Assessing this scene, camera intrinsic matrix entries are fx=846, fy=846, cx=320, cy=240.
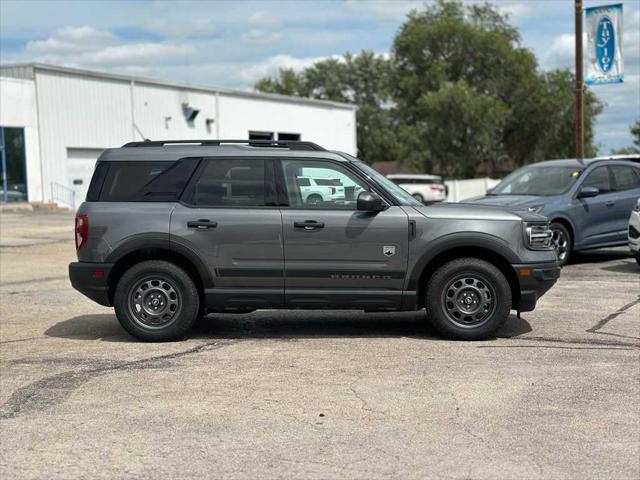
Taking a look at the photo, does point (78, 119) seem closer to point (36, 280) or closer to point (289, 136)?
point (289, 136)

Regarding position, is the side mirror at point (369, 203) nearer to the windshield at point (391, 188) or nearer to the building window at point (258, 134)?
the windshield at point (391, 188)

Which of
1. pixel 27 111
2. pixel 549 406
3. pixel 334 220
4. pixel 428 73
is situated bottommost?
pixel 549 406

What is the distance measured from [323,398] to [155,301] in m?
2.62

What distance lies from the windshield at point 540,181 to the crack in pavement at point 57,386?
8.30 m

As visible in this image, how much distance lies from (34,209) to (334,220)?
93.7 ft

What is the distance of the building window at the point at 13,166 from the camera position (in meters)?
34.1

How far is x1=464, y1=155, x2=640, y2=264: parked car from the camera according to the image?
13.6 m

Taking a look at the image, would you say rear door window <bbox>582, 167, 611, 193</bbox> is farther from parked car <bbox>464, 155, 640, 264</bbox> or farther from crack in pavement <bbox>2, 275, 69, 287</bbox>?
crack in pavement <bbox>2, 275, 69, 287</bbox>

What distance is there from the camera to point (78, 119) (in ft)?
122

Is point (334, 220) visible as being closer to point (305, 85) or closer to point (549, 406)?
point (549, 406)

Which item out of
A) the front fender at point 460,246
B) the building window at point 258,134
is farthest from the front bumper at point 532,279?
the building window at point 258,134

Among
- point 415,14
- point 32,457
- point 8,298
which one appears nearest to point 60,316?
point 8,298

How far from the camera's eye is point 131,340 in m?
8.27

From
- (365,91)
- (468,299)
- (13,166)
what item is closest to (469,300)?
(468,299)
